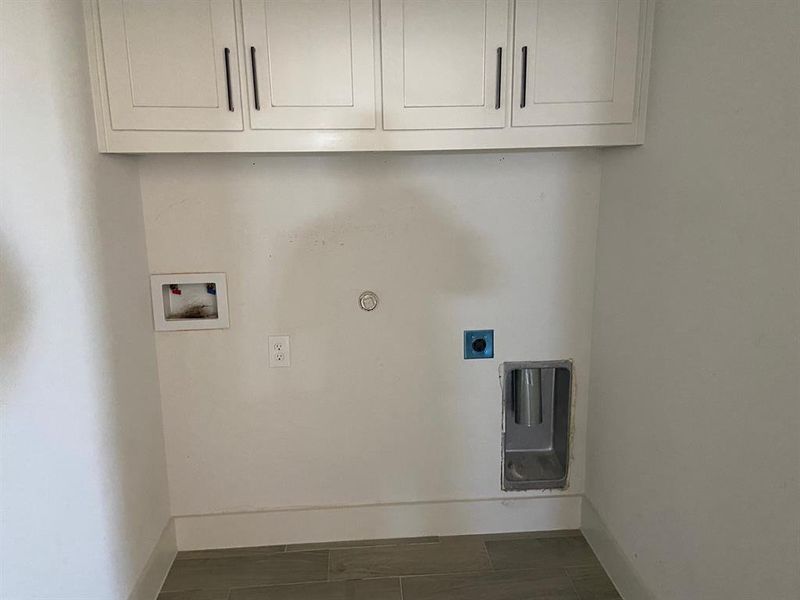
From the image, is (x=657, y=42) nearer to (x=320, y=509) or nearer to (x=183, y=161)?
(x=183, y=161)

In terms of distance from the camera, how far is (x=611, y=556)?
1.96m

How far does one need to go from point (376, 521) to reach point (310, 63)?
171 cm

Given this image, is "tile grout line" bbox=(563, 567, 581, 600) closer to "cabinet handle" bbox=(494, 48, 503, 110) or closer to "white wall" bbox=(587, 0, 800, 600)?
"white wall" bbox=(587, 0, 800, 600)

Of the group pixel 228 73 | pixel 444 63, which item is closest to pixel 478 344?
pixel 444 63

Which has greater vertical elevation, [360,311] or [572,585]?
[360,311]

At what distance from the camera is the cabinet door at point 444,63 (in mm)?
1560

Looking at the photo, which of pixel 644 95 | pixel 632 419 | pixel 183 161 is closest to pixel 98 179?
pixel 183 161

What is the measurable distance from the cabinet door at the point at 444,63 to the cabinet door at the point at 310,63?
0.23 feet

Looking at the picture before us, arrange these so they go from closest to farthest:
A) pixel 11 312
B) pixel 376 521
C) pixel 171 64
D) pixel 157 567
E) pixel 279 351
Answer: pixel 11 312
pixel 171 64
pixel 157 567
pixel 279 351
pixel 376 521

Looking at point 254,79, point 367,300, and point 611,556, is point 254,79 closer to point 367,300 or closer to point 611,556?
point 367,300

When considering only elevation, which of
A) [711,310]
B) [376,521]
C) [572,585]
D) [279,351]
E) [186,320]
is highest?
[711,310]

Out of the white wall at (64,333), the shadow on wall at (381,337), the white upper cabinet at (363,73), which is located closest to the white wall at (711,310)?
the white upper cabinet at (363,73)

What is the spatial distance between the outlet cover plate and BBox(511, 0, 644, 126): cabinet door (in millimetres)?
792

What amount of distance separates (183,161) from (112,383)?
2.58ft
